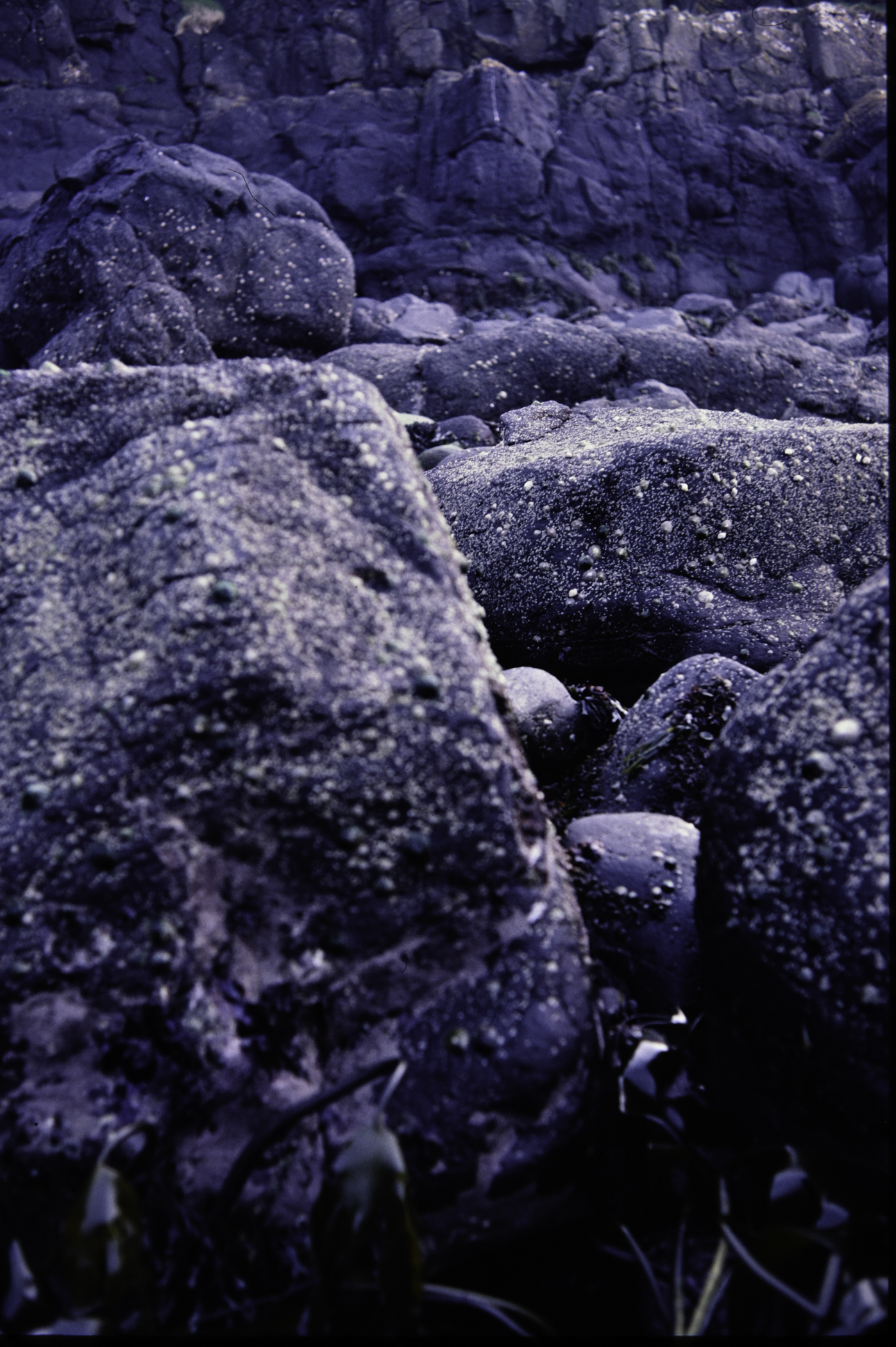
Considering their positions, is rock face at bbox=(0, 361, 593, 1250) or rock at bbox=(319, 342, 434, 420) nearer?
rock face at bbox=(0, 361, 593, 1250)

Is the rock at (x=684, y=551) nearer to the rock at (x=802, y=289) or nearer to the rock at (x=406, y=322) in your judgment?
the rock at (x=406, y=322)

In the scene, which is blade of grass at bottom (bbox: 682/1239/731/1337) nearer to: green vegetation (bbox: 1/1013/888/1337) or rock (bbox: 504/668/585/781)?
green vegetation (bbox: 1/1013/888/1337)

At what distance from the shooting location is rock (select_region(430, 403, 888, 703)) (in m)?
2.59

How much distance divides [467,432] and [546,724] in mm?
2762

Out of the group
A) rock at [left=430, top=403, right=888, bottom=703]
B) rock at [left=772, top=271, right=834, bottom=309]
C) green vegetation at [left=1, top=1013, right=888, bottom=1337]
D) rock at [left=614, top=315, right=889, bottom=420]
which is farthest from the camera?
rock at [left=772, top=271, right=834, bottom=309]

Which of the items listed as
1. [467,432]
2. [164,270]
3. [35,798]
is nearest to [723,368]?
[467,432]

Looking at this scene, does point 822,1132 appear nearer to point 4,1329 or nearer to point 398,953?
point 398,953

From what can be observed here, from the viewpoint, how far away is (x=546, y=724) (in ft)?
6.85

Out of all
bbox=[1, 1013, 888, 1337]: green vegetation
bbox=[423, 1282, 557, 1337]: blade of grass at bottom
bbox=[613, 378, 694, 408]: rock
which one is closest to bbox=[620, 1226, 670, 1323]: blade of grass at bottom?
bbox=[1, 1013, 888, 1337]: green vegetation

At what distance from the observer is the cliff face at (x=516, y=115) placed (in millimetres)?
14953

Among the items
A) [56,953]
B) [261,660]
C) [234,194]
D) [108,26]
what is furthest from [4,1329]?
[108,26]

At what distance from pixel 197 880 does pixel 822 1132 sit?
845 millimetres

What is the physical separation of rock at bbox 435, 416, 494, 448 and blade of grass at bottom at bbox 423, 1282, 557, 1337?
152 inches

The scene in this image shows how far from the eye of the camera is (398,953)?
1.13 meters
